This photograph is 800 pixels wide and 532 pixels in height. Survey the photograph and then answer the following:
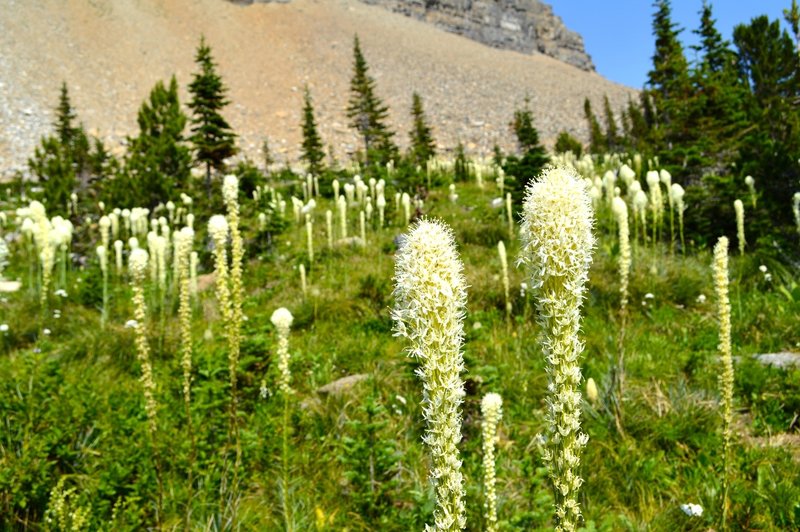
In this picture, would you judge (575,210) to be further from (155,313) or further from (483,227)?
(483,227)

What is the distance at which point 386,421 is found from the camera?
3857mm

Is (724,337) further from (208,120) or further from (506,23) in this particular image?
(506,23)

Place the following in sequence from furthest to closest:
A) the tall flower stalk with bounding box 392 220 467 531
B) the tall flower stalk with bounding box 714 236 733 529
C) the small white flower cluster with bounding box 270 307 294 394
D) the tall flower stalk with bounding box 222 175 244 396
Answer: the small white flower cluster with bounding box 270 307 294 394, the tall flower stalk with bounding box 222 175 244 396, the tall flower stalk with bounding box 714 236 733 529, the tall flower stalk with bounding box 392 220 467 531

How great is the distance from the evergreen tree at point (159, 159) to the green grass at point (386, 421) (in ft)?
24.4

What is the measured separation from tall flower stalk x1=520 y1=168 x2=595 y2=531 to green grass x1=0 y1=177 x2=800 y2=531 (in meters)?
1.39

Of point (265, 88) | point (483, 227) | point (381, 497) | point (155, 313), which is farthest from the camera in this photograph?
point (265, 88)

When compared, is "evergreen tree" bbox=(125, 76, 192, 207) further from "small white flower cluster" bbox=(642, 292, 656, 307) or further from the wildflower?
the wildflower

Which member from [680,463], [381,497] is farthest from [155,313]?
[680,463]

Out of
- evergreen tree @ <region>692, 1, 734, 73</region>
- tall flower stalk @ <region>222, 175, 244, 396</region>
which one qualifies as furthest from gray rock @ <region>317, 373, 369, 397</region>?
evergreen tree @ <region>692, 1, 734, 73</region>

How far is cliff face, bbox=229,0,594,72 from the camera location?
109562mm

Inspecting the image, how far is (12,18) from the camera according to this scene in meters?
56.4

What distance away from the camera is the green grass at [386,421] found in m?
3.42

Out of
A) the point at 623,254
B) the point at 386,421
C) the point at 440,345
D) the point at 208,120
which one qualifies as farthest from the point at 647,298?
the point at 208,120

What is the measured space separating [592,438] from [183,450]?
3.53 m
